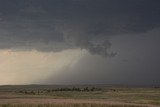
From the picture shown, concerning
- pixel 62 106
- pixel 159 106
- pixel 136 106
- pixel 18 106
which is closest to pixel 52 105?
pixel 62 106

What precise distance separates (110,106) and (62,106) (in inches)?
303

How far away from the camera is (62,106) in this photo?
5706 centimetres

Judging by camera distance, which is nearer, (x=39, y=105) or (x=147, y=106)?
(x=39, y=105)

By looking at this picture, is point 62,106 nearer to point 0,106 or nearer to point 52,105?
point 52,105

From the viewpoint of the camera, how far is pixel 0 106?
5450 cm

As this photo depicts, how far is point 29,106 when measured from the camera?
55.7 metres

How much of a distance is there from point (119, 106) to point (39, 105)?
41.9ft

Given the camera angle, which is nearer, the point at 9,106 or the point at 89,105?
the point at 9,106

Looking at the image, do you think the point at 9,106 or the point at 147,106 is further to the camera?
the point at 147,106

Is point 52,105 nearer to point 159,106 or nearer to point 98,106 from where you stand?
point 98,106

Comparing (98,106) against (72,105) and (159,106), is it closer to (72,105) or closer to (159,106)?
(72,105)

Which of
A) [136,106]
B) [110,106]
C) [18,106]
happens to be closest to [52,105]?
[18,106]

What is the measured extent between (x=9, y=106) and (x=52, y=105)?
674 cm

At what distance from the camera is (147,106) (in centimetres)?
6044
